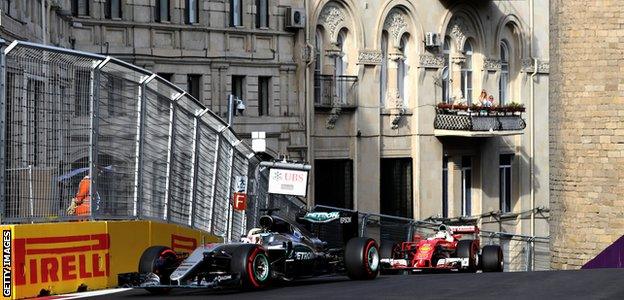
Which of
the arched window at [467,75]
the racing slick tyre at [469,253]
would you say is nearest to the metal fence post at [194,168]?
the racing slick tyre at [469,253]

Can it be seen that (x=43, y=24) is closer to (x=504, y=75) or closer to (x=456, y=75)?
(x=456, y=75)

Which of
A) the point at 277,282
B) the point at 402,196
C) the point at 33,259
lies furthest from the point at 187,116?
the point at 402,196

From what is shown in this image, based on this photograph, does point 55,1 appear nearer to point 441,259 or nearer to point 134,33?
point 134,33

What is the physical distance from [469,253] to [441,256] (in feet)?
1.64

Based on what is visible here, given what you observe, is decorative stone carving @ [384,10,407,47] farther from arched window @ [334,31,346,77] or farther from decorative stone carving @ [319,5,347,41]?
decorative stone carving @ [319,5,347,41]

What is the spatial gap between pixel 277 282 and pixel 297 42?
939 inches

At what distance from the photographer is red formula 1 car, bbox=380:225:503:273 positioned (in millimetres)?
26469

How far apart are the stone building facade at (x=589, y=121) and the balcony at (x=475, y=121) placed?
27.6 feet

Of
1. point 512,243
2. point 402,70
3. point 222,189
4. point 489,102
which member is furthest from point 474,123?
point 222,189

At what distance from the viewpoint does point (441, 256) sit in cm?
2723

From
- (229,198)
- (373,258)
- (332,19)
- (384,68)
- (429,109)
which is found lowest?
(373,258)

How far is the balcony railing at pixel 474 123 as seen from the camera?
47.3m

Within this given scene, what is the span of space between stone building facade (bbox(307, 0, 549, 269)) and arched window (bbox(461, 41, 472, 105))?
0.04 meters

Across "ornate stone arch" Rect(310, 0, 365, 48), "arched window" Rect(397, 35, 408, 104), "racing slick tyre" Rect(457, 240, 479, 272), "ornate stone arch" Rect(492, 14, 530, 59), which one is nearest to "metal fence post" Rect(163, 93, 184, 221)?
"racing slick tyre" Rect(457, 240, 479, 272)
